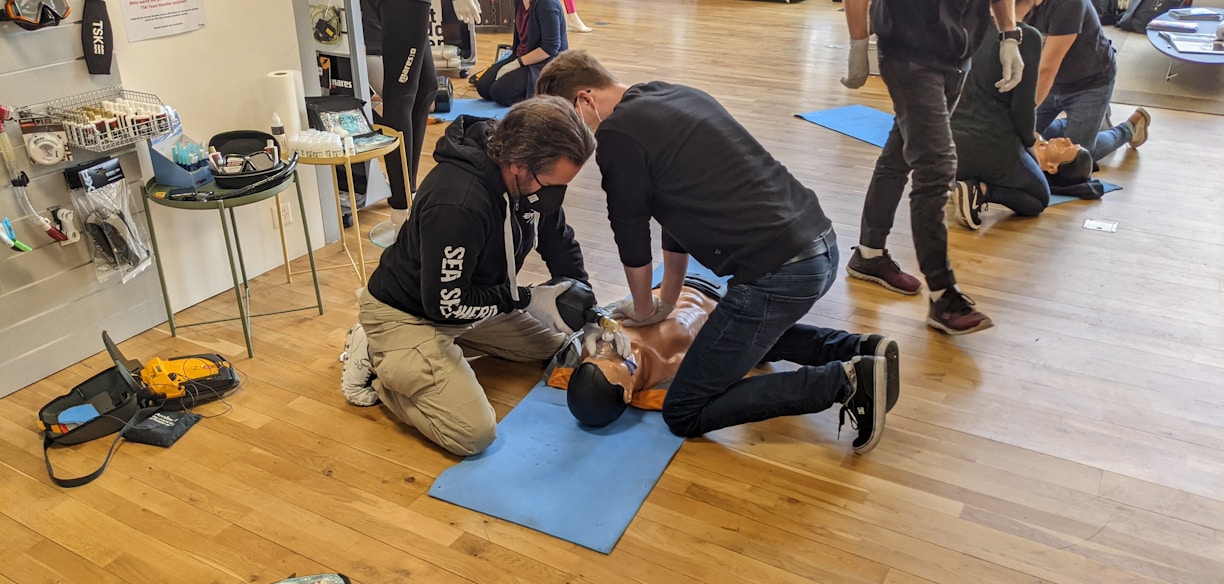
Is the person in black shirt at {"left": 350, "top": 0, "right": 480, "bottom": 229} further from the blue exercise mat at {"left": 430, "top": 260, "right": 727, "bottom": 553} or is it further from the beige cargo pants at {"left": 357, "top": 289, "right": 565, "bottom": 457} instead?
the blue exercise mat at {"left": 430, "top": 260, "right": 727, "bottom": 553}

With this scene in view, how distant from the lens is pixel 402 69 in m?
3.84

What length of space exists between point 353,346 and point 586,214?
5.61ft

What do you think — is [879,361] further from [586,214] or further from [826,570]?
[586,214]

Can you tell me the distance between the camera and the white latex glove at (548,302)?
2842 mm

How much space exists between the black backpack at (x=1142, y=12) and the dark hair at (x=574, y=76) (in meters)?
7.17

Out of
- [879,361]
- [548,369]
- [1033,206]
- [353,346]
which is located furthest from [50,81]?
[1033,206]

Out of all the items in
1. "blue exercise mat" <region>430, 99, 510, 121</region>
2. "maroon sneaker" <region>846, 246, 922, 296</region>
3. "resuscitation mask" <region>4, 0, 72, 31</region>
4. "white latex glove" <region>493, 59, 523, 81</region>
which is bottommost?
"maroon sneaker" <region>846, 246, 922, 296</region>

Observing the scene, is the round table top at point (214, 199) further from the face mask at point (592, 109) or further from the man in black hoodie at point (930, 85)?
the man in black hoodie at point (930, 85)

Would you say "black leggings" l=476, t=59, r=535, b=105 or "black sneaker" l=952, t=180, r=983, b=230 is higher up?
"black leggings" l=476, t=59, r=535, b=105

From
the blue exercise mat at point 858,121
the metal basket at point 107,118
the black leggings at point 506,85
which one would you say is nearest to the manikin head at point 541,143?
the metal basket at point 107,118

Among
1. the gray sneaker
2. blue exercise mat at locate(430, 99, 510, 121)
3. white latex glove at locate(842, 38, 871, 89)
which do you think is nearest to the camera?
the gray sneaker

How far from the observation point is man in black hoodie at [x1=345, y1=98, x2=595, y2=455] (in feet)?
7.47

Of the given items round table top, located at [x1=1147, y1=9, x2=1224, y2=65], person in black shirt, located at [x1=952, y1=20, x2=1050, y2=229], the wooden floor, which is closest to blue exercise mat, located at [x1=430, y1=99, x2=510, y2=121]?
the wooden floor

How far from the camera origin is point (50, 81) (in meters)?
2.73
